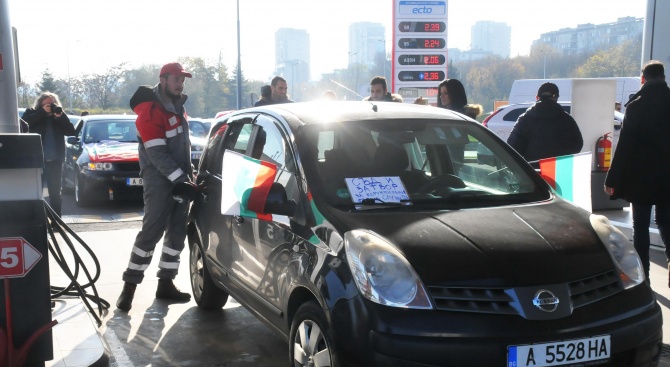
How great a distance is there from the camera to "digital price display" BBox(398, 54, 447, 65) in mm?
17156

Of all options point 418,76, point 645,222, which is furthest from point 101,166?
point 645,222

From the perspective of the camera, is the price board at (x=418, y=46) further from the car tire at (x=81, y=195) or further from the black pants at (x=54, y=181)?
the black pants at (x=54, y=181)

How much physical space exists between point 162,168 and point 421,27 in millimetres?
12078

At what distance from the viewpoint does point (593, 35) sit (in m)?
132

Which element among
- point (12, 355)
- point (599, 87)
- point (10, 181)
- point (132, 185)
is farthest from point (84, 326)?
point (599, 87)

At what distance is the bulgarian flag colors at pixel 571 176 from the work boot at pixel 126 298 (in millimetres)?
3261

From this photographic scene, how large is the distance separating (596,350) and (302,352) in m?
1.34

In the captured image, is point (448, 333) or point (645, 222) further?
point (645, 222)

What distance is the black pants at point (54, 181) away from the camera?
10.4m

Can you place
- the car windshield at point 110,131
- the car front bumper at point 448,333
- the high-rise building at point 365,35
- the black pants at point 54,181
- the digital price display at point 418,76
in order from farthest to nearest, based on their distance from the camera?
1. the high-rise building at point 365,35
2. the digital price display at point 418,76
3. the car windshield at point 110,131
4. the black pants at point 54,181
5. the car front bumper at point 448,333

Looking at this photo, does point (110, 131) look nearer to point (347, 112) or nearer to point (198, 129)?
point (198, 129)

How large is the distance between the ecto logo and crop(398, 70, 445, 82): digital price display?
1.24 m

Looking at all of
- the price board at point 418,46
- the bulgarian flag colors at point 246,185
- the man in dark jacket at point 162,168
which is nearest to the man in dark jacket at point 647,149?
the bulgarian flag colors at point 246,185

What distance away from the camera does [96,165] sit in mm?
12008
